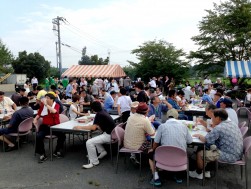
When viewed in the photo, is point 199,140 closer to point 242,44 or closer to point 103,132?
point 103,132

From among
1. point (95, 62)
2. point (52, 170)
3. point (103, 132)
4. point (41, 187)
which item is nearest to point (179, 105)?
point (103, 132)

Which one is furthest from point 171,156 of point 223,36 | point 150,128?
point 223,36

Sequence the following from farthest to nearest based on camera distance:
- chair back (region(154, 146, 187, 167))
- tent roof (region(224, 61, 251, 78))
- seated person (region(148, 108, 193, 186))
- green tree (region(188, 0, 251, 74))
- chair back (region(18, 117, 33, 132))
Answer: green tree (region(188, 0, 251, 74)) → tent roof (region(224, 61, 251, 78)) → chair back (region(18, 117, 33, 132)) → seated person (region(148, 108, 193, 186)) → chair back (region(154, 146, 187, 167))

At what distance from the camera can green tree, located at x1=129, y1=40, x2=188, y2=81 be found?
2312 cm

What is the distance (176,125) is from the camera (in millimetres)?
3705

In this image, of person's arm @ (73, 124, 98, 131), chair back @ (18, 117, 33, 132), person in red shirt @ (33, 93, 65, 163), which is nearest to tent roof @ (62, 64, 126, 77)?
chair back @ (18, 117, 33, 132)

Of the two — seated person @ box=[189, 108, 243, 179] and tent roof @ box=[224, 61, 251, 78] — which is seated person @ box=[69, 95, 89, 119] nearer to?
seated person @ box=[189, 108, 243, 179]

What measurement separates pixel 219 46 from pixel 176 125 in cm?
1792

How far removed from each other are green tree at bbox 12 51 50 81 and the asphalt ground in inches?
1310

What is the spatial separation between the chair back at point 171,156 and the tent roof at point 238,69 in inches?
499

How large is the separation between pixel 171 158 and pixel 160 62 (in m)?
20.7

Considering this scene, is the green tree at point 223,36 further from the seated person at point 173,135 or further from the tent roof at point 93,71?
the seated person at point 173,135

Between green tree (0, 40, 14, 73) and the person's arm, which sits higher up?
green tree (0, 40, 14, 73)

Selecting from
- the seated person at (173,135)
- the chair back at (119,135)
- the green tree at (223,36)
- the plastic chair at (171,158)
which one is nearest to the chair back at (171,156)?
the plastic chair at (171,158)
